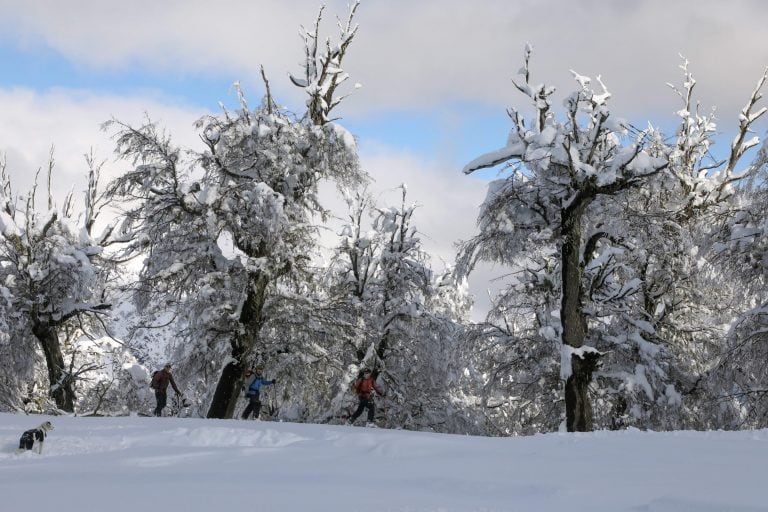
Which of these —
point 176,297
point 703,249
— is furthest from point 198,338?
point 703,249

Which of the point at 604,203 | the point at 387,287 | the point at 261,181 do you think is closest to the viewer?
the point at 604,203

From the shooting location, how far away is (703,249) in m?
14.9

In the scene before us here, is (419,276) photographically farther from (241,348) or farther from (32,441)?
(32,441)

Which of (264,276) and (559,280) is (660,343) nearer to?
(559,280)

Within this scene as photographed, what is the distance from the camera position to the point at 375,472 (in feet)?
21.8

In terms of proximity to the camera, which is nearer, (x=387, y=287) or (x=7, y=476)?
(x=7, y=476)

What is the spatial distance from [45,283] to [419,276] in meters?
10.9

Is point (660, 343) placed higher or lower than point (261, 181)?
lower

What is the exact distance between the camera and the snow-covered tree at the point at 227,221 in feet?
49.0

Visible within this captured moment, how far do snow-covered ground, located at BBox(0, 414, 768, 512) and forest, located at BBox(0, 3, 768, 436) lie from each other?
16.9 feet

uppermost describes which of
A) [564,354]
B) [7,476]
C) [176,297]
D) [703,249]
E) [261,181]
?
[261,181]

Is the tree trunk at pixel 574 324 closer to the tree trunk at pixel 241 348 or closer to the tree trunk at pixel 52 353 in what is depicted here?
the tree trunk at pixel 241 348

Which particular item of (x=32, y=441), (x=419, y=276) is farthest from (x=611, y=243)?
(x=32, y=441)

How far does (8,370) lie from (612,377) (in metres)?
17.4
